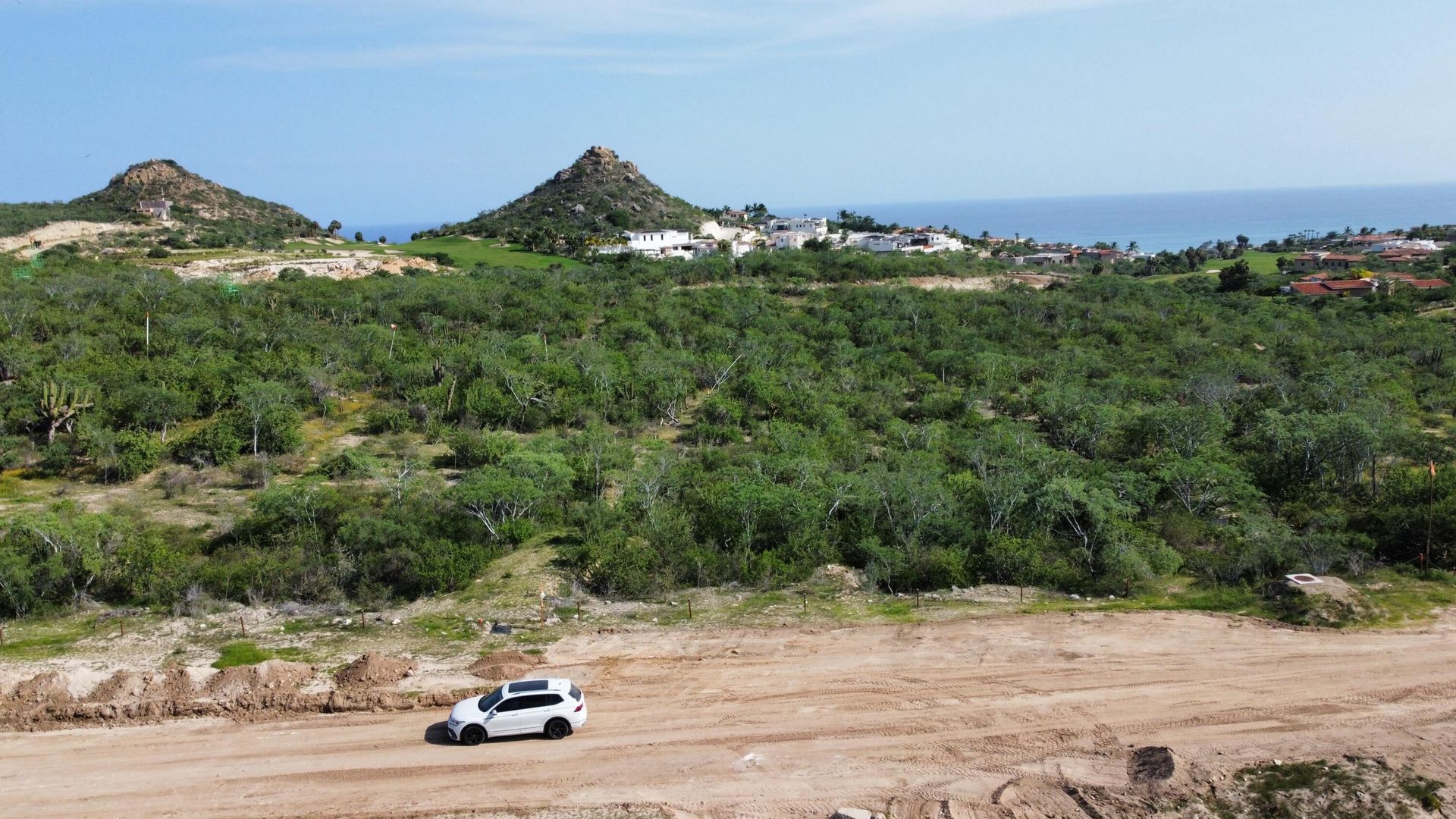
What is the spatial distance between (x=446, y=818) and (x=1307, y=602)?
18.1 metres

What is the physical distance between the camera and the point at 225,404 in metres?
34.9

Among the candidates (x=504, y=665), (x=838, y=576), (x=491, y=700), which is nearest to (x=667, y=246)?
(x=838, y=576)

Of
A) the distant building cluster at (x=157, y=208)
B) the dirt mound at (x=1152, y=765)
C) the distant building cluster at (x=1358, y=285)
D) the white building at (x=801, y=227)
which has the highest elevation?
the distant building cluster at (x=157, y=208)

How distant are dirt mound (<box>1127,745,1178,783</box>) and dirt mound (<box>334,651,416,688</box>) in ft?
42.2

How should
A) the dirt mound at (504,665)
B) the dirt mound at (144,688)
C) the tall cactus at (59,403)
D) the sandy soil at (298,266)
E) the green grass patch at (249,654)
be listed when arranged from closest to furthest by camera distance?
1. the dirt mound at (144,688)
2. the dirt mound at (504,665)
3. the green grass patch at (249,654)
4. the tall cactus at (59,403)
5. the sandy soil at (298,266)

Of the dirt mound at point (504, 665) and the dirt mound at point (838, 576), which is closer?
the dirt mound at point (504, 665)

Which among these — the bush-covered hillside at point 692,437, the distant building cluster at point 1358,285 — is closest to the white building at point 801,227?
the distant building cluster at point 1358,285

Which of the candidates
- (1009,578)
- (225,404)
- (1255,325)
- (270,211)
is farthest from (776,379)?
(270,211)

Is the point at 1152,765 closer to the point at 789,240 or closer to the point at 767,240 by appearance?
the point at 789,240

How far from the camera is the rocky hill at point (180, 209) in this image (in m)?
78.5

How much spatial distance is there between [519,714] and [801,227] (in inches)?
4131

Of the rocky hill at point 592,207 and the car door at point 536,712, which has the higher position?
the rocky hill at point 592,207

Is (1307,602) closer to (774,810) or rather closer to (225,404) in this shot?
(774,810)

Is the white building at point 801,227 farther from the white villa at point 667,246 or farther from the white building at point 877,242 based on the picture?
the white villa at point 667,246
